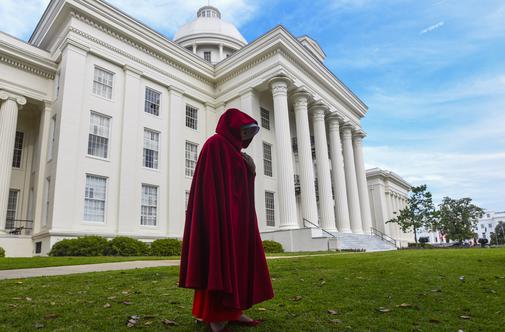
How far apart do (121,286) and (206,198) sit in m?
4.02

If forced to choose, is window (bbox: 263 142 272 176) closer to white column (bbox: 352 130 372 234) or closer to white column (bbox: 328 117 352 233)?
white column (bbox: 328 117 352 233)

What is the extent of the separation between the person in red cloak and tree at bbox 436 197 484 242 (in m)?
38.9

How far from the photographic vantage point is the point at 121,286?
691cm

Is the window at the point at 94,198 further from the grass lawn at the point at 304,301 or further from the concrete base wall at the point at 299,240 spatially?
the grass lawn at the point at 304,301

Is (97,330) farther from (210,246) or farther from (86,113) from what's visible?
(86,113)

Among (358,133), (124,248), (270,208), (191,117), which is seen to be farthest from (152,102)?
(358,133)

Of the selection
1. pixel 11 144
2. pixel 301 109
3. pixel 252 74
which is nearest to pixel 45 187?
pixel 11 144

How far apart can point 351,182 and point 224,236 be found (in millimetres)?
30285

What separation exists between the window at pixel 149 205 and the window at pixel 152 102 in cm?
514

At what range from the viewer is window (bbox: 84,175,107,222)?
65.1 feet

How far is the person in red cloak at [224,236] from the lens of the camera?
149 inches

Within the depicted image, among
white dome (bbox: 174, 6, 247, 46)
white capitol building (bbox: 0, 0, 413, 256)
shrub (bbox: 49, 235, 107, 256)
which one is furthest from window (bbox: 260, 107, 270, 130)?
white dome (bbox: 174, 6, 247, 46)

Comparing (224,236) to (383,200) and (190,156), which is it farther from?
(383,200)

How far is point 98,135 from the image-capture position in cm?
2128
